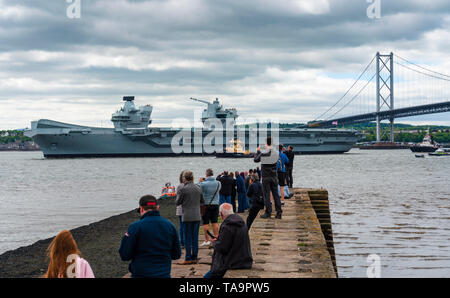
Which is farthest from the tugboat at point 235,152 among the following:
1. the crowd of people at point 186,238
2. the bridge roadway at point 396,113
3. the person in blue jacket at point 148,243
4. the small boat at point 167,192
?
the person in blue jacket at point 148,243

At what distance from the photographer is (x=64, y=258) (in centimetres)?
419

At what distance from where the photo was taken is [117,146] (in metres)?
90.6

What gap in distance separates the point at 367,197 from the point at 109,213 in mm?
14146

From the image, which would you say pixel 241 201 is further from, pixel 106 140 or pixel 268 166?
pixel 106 140

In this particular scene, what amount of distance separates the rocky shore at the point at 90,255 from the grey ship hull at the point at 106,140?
70.3 m

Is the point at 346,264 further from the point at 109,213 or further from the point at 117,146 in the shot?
the point at 117,146

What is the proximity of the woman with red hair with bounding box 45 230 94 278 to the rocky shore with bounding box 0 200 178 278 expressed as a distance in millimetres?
5859

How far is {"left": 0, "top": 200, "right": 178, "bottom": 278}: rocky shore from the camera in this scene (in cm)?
1054

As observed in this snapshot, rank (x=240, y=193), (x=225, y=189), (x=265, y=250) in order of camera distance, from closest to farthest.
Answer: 1. (x=265, y=250)
2. (x=225, y=189)
3. (x=240, y=193)

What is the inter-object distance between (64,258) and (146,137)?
287ft

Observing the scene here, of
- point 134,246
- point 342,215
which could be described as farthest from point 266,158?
point 342,215

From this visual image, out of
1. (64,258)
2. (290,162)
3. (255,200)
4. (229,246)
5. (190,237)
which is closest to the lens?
(64,258)

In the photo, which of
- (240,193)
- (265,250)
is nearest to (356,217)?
(240,193)

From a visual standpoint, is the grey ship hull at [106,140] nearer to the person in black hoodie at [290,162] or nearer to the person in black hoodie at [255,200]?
the person in black hoodie at [290,162]
